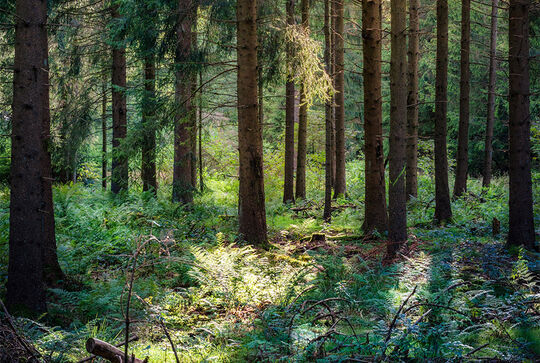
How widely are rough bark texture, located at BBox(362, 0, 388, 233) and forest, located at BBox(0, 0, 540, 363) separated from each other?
0.14ft

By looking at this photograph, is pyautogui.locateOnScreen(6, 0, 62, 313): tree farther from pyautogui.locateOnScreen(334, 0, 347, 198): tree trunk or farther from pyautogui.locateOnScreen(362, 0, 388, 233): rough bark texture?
pyautogui.locateOnScreen(334, 0, 347, 198): tree trunk

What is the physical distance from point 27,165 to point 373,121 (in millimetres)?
6924

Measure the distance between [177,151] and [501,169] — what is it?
21.7 meters

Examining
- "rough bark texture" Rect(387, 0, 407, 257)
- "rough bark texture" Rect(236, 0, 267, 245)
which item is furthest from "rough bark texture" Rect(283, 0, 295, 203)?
"rough bark texture" Rect(387, 0, 407, 257)

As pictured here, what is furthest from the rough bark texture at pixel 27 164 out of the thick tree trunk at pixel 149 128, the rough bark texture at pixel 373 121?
the rough bark texture at pixel 373 121

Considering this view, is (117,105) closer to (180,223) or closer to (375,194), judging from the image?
(180,223)

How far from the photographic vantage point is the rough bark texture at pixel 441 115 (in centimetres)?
1155

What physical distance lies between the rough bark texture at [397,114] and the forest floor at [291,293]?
87cm

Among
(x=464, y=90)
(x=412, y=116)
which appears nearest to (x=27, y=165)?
(x=412, y=116)

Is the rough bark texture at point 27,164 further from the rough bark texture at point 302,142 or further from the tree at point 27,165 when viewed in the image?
the rough bark texture at point 302,142

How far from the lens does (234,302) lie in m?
6.16

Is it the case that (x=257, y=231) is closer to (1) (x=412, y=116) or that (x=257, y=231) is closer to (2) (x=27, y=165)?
(2) (x=27, y=165)

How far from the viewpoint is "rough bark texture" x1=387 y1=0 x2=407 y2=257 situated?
8156 millimetres

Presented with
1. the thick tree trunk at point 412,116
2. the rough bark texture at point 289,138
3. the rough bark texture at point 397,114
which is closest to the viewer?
the rough bark texture at point 397,114
